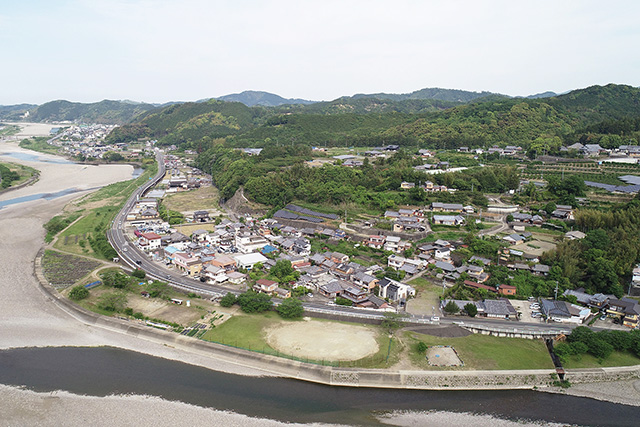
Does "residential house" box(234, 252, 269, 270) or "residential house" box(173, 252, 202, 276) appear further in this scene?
"residential house" box(234, 252, 269, 270)

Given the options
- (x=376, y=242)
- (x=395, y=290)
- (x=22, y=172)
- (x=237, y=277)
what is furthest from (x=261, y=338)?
(x=22, y=172)

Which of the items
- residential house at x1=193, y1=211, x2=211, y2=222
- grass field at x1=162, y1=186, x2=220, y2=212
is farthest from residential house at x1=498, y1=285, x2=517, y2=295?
grass field at x1=162, y1=186, x2=220, y2=212

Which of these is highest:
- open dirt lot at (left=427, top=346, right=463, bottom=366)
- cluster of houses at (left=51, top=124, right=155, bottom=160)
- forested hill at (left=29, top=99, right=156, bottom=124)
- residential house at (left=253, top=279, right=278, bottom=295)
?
forested hill at (left=29, top=99, right=156, bottom=124)

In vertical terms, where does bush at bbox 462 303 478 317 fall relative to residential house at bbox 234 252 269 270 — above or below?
below

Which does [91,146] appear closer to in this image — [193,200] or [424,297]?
[193,200]

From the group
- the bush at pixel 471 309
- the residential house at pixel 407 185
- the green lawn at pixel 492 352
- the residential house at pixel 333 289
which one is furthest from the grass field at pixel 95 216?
the residential house at pixel 407 185

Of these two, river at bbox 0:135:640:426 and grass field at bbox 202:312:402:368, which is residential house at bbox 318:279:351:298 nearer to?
grass field at bbox 202:312:402:368
